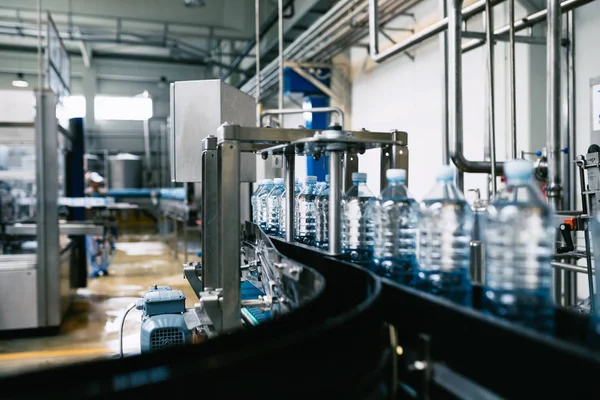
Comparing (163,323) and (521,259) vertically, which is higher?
(521,259)

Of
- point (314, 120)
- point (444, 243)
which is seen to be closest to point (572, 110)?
point (444, 243)

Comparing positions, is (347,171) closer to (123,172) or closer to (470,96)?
(470,96)

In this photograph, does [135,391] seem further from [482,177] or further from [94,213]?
[94,213]

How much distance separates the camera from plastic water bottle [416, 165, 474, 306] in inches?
39.2

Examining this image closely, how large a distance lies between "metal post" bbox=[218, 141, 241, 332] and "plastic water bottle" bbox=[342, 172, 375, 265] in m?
0.29

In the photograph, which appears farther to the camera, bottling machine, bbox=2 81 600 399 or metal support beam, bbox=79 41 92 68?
metal support beam, bbox=79 41 92 68

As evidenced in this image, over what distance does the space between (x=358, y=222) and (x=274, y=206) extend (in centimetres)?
74

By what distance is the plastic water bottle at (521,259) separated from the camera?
2.68ft

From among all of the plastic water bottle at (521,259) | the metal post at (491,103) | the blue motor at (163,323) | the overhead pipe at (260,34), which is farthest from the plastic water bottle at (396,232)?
the overhead pipe at (260,34)

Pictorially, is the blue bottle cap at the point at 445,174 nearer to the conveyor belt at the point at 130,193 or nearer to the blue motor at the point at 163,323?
the blue motor at the point at 163,323

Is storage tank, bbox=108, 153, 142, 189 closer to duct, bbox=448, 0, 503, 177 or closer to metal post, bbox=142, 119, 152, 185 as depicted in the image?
metal post, bbox=142, 119, 152, 185

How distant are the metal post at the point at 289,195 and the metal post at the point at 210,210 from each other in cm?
24

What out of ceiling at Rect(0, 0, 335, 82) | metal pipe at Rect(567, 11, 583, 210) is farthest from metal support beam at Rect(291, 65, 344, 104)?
metal pipe at Rect(567, 11, 583, 210)

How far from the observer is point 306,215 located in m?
1.77
